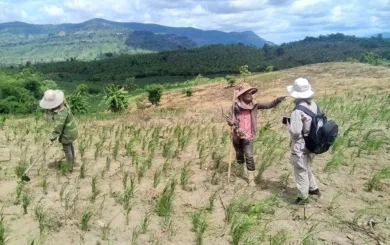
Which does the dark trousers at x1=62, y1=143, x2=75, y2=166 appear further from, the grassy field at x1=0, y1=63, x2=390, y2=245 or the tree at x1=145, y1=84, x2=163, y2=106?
the tree at x1=145, y1=84, x2=163, y2=106

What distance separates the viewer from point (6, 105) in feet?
126

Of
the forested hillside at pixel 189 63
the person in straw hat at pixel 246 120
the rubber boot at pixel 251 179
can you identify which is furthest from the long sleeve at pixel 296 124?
the forested hillside at pixel 189 63

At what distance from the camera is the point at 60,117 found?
633 cm

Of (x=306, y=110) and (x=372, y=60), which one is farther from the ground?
(x=306, y=110)

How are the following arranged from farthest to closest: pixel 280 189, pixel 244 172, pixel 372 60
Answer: pixel 372 60 → pixel 244 172 → pixel 280 189

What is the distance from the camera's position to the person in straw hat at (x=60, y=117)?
6.29 meters

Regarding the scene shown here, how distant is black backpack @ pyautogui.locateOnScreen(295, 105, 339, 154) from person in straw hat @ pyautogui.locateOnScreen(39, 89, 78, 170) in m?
3.98

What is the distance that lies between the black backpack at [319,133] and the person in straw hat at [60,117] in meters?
3.98

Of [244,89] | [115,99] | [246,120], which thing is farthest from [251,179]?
[115,99]

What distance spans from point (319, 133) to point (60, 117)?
4343mm

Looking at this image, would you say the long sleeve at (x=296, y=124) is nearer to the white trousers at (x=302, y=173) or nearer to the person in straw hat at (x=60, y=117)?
the white trousers at (x=302, y=173)

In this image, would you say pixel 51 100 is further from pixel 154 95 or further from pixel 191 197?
pixel 154 95

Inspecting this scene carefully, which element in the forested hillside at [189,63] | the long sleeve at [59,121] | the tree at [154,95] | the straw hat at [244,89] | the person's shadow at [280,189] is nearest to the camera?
the person's shadow at [280,189]

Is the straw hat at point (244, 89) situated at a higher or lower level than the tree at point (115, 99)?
higher
